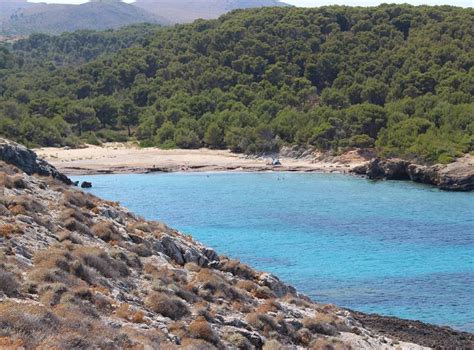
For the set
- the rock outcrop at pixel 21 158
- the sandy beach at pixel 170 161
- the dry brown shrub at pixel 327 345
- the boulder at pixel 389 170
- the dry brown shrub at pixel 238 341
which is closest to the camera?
the dry brown shrub at pixel 238 341

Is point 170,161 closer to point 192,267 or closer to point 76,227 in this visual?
point 192,267

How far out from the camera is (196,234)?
56281mm

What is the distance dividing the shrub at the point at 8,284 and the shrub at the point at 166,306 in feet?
13.3

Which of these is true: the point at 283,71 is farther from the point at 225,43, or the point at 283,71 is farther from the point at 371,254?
the point at 371,254

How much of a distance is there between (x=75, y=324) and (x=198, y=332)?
14.3 ft

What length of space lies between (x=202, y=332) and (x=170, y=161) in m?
86.7

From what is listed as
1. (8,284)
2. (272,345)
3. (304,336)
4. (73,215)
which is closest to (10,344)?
(8,284)

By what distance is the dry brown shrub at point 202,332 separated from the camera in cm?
1862

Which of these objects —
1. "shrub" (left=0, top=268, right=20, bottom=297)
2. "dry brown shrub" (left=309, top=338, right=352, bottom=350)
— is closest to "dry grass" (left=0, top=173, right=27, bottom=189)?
"shrub" (left=0, top=268, right=20, bottom=297)

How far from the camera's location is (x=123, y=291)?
20078 millimetres

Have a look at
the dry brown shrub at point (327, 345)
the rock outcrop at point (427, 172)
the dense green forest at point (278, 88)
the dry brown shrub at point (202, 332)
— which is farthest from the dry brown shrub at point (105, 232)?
the dense green forest at point (278, 88)

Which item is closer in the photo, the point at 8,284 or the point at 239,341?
the point at 8,284

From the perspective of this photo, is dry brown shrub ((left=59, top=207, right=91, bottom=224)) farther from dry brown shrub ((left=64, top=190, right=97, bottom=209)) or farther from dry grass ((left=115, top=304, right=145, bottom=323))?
dry grass ((left=115, top=304, right=145, bottom=323))

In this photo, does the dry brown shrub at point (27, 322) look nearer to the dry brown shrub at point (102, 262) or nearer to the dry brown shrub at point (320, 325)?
the dry brown shrub at point (102, 262)
